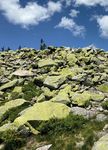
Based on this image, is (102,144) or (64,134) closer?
(102,144)

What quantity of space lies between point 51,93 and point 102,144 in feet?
38.8

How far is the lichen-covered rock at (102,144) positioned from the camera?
20647mm

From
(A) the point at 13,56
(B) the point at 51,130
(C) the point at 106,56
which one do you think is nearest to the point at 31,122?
(B) the point at 51,130

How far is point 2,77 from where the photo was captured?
144 ft

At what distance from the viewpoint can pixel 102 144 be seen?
2092 centimetres

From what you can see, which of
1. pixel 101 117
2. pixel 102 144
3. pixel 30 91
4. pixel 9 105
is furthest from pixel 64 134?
pixel 30 91

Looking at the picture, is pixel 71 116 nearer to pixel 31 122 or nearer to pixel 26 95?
pixel 31 122

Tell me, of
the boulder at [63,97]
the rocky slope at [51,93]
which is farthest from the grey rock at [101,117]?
the boulder at [63,97]

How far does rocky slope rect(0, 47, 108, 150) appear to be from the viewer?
26.5 m

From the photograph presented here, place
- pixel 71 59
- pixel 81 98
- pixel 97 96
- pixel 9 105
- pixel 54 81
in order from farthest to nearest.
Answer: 1. pixel 71 59
2. pixel 54 81
3. pixel 9 105
4. pixel 97 96
5. pixel 81 98

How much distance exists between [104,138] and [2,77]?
946 inches

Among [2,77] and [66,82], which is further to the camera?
[2,77]

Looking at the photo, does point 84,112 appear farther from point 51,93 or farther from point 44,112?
point 51,93

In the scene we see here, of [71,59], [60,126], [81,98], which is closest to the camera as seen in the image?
[60,126]
